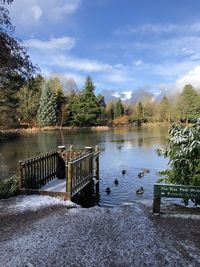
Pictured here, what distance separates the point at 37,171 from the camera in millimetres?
9297

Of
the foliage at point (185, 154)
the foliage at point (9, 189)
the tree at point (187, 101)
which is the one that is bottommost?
the foliage at point (9, 189)

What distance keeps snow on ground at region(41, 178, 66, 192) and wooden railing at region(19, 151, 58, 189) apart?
15cm

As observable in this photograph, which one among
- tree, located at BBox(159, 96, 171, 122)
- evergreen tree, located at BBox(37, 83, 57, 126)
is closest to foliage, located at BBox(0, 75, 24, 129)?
evergreen tree, located at BBox(37, 83, 57, 126)

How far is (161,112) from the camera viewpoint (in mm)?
71875

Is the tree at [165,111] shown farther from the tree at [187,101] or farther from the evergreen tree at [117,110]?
the evergreen tree at [117,110]

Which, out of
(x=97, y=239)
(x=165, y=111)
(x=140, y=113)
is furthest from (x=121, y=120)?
(x=97, y=239)

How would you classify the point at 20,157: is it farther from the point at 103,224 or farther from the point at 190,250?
the point at 190,250

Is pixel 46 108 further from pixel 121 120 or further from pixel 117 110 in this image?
pixel 117 110

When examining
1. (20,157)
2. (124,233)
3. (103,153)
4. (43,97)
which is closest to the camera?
(124,233)

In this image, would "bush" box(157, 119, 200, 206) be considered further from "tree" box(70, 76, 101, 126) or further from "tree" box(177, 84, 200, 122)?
"tree" box(177, 84, 200, 122)

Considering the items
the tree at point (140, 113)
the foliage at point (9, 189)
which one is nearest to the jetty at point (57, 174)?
the foliage at point (9, 189)

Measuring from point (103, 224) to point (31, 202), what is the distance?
8.04ft

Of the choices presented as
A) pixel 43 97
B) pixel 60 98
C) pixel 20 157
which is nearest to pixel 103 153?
pixel 20 157

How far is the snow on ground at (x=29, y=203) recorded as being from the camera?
7.09m
